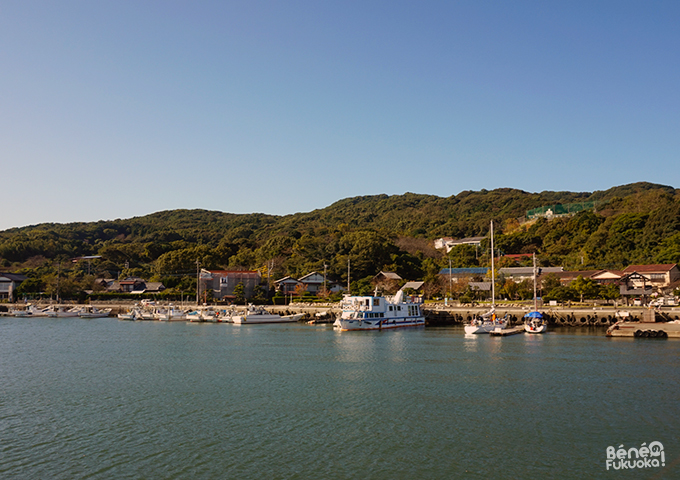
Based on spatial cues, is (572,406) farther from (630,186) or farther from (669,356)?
(630,186)

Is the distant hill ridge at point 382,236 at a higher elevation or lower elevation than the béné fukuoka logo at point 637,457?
higher

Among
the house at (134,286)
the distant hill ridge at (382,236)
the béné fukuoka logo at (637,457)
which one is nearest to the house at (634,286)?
the distant hill ridge at (382,236)

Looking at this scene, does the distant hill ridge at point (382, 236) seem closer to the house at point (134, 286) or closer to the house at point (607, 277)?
the house at point (134, 286)

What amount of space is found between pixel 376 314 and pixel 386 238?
43.5 metres

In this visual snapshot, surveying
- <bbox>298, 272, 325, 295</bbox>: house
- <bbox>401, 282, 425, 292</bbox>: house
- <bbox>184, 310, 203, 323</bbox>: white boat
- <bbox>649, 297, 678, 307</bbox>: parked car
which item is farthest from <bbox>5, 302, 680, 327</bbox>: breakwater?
<bbox>401, 282, 425, 292</bbox>: house

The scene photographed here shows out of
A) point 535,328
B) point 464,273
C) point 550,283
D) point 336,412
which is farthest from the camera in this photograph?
point 464,273

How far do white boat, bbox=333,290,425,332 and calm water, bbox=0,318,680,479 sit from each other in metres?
13.1

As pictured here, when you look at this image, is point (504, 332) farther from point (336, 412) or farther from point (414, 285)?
point (414, 285)

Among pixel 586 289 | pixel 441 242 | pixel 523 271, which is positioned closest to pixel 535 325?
pixel 586 289

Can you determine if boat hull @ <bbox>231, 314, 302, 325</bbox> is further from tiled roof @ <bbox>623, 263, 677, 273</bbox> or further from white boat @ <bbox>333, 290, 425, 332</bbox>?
tiled roof @ <bbox>623, 263, 677, 273</bbox>

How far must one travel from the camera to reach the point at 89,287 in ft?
278

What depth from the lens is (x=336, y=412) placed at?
673 inches

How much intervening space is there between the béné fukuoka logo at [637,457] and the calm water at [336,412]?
0.94 ft

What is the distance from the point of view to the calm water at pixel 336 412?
1238 centimetres
